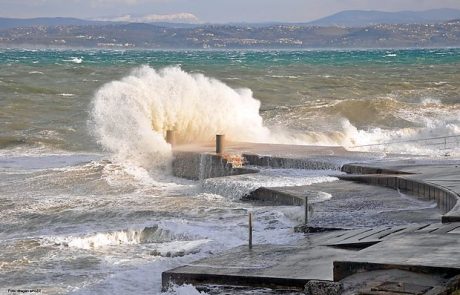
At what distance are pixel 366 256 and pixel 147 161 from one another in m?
16.0

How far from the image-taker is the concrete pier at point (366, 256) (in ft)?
29.8

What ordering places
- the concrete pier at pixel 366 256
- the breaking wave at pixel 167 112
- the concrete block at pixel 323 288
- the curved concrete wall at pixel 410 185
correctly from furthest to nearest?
the breaking wave at pixel 167 112 < the curved concrete wall at pixel 410 185 < the concrete pier at pixel 366 256 < the concrete block at pixel 323 288

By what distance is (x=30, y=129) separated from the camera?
36219 mm

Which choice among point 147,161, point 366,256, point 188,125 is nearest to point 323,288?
point 366,256

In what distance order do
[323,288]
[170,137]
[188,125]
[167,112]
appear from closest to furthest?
[323,288] → [170,137] → [188,125] → [167,112]

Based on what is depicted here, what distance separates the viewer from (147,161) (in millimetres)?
25562

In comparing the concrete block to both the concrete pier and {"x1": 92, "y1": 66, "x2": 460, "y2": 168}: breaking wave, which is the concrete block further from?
{"x1": 92, "y1": 66, "x2": 460, "y2": 168}: breaking wave

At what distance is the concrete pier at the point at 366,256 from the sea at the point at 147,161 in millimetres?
484

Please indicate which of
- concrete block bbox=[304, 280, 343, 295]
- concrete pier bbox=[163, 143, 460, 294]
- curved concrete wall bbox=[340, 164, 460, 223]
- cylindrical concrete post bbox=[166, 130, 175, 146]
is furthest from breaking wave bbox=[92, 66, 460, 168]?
concrete block bbox=[304, 280, 343, 295]

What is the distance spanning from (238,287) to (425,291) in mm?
2584

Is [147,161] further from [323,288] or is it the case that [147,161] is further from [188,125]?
[323,288]

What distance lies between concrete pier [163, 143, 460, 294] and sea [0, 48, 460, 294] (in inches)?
19.1

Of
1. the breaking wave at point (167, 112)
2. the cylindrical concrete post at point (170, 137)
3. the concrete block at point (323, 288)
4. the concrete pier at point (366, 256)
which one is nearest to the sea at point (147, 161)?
the breaking wave at point (167, 112)

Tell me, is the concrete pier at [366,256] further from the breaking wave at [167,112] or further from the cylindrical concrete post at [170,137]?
the breaking wave at [167,112]
